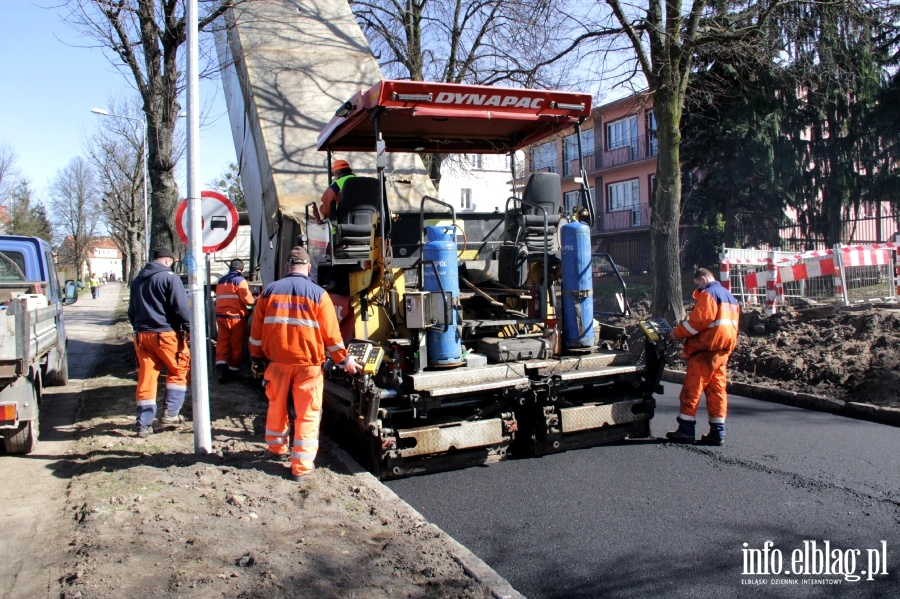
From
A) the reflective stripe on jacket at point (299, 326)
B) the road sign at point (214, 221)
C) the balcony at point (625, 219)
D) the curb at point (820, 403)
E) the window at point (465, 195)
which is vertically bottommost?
the curb at point (820, 403)

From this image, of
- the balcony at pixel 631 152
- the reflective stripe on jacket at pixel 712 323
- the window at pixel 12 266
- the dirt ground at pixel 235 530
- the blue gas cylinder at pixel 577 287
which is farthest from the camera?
the balcony at pixel 631 152

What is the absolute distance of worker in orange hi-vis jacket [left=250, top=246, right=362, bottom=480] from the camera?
512 cm

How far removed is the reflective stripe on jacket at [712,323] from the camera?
612cm

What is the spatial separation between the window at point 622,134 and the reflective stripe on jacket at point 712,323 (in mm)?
23746

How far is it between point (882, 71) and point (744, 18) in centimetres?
926

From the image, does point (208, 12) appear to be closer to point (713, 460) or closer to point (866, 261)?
point (713, 460)

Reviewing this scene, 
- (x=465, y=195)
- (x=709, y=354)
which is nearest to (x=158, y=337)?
(x=709, y=354)

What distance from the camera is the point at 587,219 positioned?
625 cm

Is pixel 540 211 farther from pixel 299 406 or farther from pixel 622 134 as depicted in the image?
pixel 622 134

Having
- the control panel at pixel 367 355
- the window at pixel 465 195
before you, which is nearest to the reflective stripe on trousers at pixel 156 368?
the control panel at pixel 367 355

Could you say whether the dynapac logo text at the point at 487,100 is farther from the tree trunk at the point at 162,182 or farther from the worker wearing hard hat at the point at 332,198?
the tree trunk at the point at 162,182

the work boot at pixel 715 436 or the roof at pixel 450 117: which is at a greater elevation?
the roof at pixel 450 117

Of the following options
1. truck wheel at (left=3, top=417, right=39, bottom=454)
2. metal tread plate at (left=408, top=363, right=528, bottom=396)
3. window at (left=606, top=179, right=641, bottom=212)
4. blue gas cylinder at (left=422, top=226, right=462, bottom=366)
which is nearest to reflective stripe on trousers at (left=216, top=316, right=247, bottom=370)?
truck wheel at (left=3, top=417, right=39, bottom=454)

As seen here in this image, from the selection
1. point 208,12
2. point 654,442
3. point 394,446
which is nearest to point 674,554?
point 394,446
